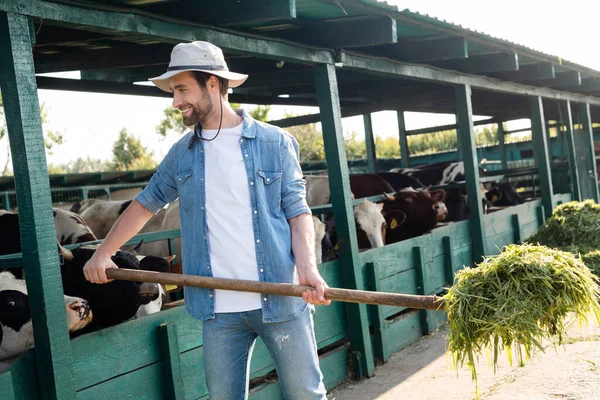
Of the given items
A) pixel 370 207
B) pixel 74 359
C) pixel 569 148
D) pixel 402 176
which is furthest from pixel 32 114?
pixel 569 148

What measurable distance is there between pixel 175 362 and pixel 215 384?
1.34 m

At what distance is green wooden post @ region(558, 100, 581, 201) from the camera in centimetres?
Answer: 1355

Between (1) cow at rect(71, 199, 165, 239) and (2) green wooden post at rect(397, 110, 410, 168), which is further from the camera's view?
(2) green wooden post at rect(397, 110, 410, 168)

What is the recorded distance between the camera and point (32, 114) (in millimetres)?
3654

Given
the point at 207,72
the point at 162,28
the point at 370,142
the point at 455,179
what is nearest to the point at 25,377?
the point at 207,72

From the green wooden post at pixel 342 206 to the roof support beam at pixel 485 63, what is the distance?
2.74 metres

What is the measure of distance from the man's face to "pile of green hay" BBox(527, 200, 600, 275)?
6746 mm

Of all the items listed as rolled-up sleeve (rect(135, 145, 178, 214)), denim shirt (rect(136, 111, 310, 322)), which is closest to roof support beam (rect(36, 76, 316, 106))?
rolled-up sleeve (rect(135, 145, 178, 214))

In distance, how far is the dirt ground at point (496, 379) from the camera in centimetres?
544

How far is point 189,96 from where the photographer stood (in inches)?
128

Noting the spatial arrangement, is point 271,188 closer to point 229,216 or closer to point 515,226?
point 229,216

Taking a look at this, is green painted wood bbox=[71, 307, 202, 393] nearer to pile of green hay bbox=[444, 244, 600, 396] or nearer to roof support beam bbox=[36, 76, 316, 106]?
pile of green hay bbox=[444, 244, 600, 396]

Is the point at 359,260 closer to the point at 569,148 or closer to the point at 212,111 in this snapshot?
the point at 212,111

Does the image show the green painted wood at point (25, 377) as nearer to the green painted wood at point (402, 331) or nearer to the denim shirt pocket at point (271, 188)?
the denim shirt pocket at point (271, 188)
